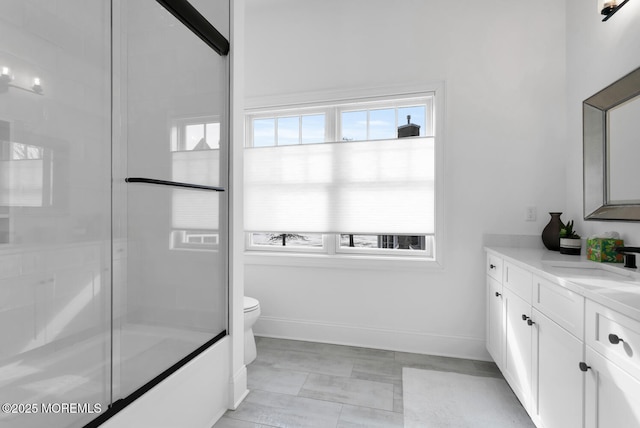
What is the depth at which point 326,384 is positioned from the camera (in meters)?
2.16

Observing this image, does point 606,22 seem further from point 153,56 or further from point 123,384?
point 123,384

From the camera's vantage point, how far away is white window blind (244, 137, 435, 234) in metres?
2.66

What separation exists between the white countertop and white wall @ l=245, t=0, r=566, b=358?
47cm

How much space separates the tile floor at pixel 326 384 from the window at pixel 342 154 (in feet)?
2.79

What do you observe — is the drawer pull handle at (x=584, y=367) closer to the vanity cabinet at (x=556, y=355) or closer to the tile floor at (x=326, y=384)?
the vanity cabinet at (x=556, y=355)

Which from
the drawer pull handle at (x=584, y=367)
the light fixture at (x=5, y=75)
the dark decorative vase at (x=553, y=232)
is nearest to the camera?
the light fixture at (x=5, y=75)

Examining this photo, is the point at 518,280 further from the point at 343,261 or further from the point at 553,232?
the point at 343,261

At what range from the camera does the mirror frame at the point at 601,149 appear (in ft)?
5.69

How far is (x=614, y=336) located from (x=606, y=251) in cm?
99

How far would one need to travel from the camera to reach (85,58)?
3.43 feet

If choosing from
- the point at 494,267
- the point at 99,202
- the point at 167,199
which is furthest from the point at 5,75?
the point at 494,267

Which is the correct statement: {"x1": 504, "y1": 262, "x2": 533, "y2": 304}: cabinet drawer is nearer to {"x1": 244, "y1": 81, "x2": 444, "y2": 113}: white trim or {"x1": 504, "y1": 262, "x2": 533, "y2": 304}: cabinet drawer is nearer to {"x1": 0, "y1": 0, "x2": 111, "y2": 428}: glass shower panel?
{"x1": 244, "y1": 81, "x2": 444, "y2": 113}: white trim

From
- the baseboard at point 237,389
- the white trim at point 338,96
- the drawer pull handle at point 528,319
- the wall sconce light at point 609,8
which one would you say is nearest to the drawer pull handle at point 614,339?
the drawer pull handle at point 528,319

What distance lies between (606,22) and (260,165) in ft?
8.72
